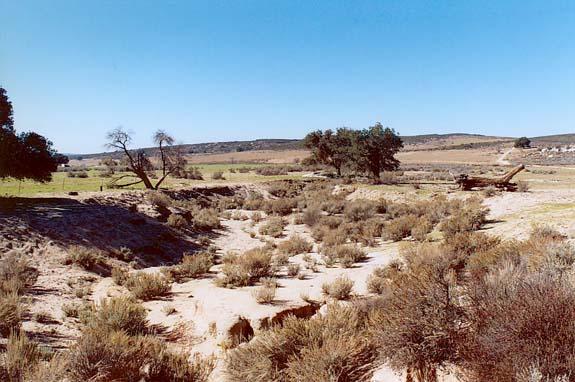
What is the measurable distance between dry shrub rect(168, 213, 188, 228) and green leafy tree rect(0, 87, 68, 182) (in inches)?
311

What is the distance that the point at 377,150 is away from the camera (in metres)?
42.8

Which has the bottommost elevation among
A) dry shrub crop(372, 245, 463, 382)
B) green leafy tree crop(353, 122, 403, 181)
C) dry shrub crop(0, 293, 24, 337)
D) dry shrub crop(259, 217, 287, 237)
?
dry shrub crop(259, 217, 287, 237)

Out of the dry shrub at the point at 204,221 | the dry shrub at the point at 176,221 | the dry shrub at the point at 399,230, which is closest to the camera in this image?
the dry shrub at the point at 399,230

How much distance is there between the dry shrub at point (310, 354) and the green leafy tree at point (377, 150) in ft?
122

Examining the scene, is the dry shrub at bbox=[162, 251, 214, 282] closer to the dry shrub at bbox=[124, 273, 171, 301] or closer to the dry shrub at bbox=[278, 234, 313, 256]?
the dry shrub at bbox=[124, 273, 171, 301]

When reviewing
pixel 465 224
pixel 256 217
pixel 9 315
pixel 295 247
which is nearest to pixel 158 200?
pixel 256 217

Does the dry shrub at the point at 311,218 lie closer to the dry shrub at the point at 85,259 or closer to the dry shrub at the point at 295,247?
the dry shrub at the point at 295,247

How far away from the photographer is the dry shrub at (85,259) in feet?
51.0

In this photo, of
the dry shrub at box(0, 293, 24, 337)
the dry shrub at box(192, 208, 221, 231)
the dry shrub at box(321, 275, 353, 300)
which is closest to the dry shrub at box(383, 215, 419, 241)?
the dry shrub at box(321, 275, 353, 300)

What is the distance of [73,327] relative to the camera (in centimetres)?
952

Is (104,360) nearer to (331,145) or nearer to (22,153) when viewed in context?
(22,153)

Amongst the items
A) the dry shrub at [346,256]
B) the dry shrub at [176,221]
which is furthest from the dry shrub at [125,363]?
the dry shrub at [176,221]

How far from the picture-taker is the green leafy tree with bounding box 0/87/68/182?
2088cm

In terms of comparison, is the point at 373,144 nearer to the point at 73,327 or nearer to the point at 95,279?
the point at 95,279
